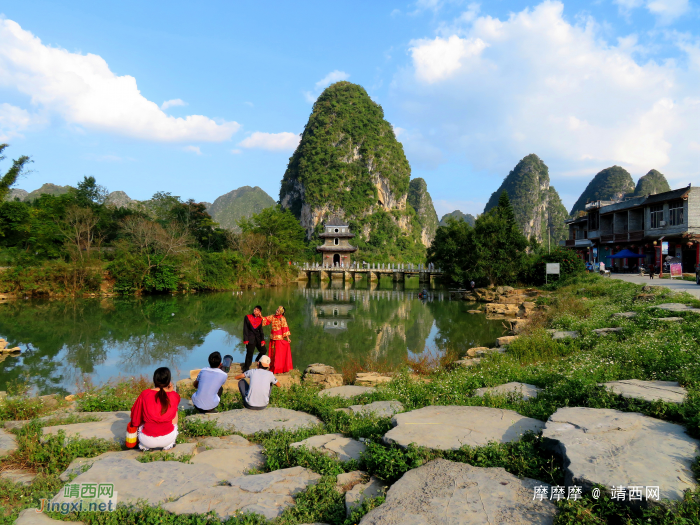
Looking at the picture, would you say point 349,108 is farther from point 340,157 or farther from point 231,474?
point 231,474

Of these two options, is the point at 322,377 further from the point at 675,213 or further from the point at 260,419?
the point at 675,213

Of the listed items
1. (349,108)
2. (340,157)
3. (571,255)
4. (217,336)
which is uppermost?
(349,108)

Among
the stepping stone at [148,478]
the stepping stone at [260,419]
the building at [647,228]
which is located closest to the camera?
the stepping stone at [148,478]

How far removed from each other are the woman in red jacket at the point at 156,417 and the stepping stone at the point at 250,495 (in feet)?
2.66

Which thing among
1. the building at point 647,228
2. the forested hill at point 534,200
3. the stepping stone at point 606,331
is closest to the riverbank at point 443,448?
the stepping stone at point 606,331

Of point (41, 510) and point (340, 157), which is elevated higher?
point (340, 157)

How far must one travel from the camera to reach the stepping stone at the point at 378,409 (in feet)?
13.3

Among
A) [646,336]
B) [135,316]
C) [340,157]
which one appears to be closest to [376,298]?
[135,316]

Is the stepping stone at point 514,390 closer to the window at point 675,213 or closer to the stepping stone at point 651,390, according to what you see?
the stepping stone at point 651,390

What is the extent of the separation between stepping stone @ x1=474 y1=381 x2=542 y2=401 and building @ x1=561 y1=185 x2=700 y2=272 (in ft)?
53.6

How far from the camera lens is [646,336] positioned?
6.02 m

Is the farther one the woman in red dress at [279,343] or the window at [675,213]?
the window at [675,213]

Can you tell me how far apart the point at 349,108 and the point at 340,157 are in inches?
389

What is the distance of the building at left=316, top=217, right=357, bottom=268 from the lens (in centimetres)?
4197
